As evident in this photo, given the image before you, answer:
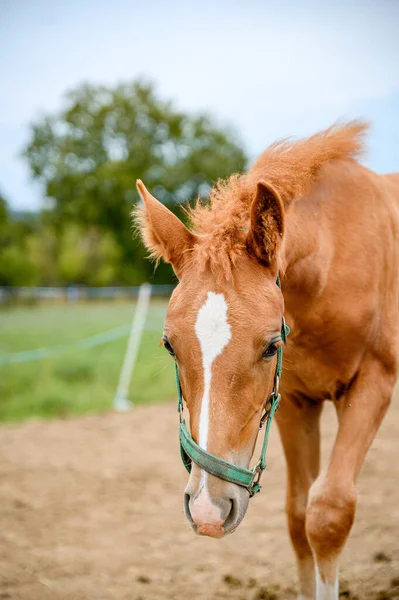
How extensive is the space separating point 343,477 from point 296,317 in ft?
2.75

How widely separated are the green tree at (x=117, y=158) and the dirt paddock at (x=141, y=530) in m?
30.8

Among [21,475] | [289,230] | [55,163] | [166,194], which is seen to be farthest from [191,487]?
[55,163]

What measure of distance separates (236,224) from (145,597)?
2.57 meters

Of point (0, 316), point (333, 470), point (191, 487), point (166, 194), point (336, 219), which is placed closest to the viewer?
point (191, 487)

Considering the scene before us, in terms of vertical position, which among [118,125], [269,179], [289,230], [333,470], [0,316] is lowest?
[0,316]

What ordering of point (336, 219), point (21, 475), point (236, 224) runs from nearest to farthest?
point (236, 224)
point (336, 219)
point (21, 475)

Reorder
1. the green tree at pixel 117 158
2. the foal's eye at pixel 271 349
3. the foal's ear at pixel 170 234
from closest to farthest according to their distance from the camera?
1. the foal's eye at pixel 271 349
2. the foal's ear at pixel 170 234
3. the green tree at pixel 117 158

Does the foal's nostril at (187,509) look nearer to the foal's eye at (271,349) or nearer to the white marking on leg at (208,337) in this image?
the white marking on leg at (208,337)

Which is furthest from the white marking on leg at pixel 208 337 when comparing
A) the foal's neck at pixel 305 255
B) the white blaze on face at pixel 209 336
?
the foal's neck at pixel 305 255

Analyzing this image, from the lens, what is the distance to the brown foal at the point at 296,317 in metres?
2.31

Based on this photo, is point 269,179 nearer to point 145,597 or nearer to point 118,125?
point 145,597

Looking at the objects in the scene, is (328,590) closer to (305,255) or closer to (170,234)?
(305,255)

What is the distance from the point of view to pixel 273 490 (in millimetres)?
5938

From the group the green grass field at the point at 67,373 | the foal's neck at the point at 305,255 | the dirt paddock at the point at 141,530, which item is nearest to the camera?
the foal's neck at the point at 305,255
